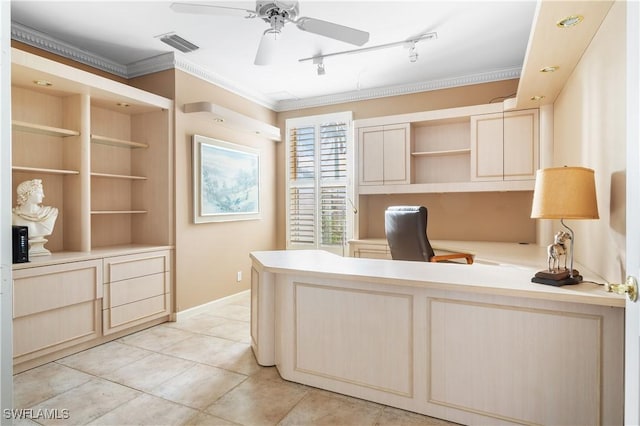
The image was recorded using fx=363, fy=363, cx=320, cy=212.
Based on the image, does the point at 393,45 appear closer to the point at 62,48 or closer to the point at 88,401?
the point at 62,48

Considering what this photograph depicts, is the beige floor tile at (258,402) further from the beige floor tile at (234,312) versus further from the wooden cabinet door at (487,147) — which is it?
the wooden cabinet door at (487,147)

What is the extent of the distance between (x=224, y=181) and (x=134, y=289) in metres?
1.62

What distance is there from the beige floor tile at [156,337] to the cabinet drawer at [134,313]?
4.4 inches

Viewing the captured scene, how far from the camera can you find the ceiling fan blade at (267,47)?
101 inches

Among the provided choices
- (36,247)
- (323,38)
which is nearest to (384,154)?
(323,38)

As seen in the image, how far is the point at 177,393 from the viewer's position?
2.34 meters

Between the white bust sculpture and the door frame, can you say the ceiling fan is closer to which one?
the door frame

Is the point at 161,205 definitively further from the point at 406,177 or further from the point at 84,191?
the point at 406,177

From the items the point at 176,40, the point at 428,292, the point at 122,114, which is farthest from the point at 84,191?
the point at 428,292

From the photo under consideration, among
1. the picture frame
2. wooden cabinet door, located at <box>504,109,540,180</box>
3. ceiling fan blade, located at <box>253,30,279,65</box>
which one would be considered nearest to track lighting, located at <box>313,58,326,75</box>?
ceiling fan blade, located at <box>253,30,279,65</box>

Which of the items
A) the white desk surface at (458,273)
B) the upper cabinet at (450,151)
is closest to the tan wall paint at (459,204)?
the upper cabinet at (450,151)

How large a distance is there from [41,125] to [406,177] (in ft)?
11.9

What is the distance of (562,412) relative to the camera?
5.67 feet

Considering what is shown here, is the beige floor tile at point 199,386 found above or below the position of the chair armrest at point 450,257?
below
